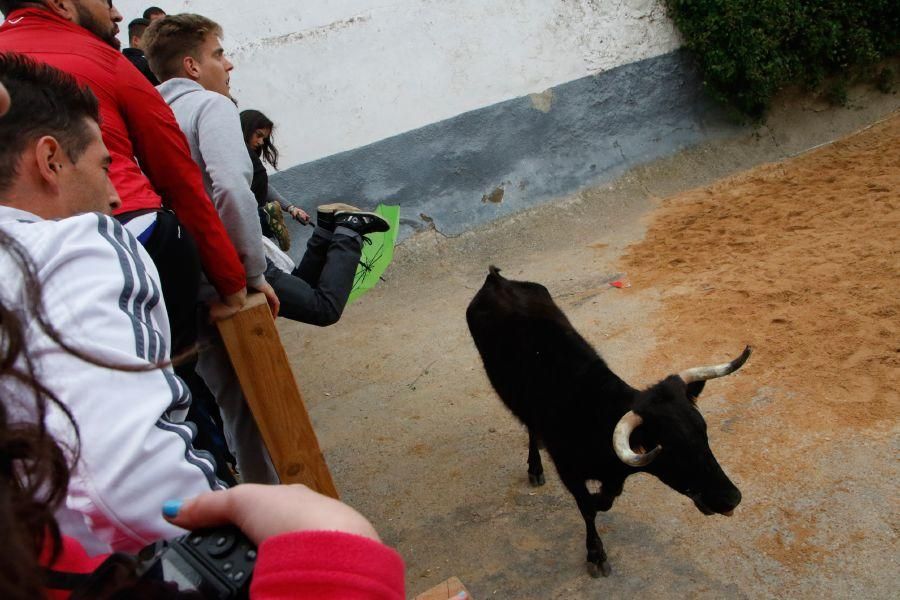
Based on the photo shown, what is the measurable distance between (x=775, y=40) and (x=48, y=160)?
8540 millimetres

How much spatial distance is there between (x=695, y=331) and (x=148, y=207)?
3.82 meters

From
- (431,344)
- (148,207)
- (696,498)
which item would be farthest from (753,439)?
(148,207)

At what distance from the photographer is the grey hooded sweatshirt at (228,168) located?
277cm

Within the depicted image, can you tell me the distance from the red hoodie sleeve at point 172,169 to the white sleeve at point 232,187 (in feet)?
0.89

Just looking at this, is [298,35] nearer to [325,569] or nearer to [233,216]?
[233,216]

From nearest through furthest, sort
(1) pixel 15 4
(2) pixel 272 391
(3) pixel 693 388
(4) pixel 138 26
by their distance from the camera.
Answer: (1) pixel 15 4, (2) pixel 272 391, (3) pixel 693 388, (4) pixel 138 26

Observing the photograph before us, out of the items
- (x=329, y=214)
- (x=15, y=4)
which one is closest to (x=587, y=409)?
(x=329, y=214)

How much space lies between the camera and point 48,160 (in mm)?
1546

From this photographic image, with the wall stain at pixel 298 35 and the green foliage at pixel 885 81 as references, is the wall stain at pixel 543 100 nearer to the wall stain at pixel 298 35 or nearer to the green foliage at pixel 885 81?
the wall stain at pixel 298 35

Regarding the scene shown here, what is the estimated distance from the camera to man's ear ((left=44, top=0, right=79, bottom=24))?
237cm

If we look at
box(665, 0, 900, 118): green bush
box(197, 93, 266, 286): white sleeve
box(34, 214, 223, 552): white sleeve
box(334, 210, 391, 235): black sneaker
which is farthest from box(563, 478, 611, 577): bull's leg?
box(665, 0, 900, 118): green bush

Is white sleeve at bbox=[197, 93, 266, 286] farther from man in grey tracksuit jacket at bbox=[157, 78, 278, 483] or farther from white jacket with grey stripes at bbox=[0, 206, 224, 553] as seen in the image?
white jacket with grey stripes at bbox=[0, 206, 224, 553]

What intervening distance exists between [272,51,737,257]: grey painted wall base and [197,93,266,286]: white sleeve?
4.56 metres

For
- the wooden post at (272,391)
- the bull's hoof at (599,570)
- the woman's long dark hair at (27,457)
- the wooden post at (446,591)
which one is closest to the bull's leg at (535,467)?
the bull's hoof at (599,570)
